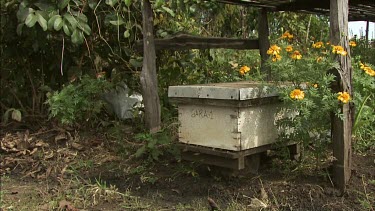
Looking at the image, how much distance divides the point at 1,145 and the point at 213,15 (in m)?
3.59

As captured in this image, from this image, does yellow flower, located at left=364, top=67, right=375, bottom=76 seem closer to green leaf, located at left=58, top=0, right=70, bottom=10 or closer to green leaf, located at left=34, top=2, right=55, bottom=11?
green leaf, located at left=58, top=0, right=70, bottom=10

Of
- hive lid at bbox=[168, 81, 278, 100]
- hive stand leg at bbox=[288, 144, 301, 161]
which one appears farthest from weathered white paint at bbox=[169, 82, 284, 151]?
hive stand leg at bbox=[288, 144, 301, 161]

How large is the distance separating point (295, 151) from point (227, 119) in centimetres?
69

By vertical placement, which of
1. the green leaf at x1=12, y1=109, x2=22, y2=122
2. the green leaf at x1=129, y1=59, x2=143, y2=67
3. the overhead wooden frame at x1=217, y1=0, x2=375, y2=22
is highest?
the overhead wooden frame at x1=217, y1=0, x2=375, y2=22

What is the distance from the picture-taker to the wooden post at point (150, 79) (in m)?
4.14

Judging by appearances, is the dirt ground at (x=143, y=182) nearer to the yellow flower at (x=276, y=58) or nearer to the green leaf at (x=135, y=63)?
the green leaf at (x=135, y=63)

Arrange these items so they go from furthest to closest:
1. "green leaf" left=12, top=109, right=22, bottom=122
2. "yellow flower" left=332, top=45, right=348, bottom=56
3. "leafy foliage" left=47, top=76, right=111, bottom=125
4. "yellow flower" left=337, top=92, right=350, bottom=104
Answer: "green leaf" left=12, top=109, right=22, bottom=122 → "leafy foliage" left=47, top=76, right=111, bottom=125 → "yellow flower" left=332, top=45, right=348, bottom=56 → "yellow flower" left=337, top=92, right=350, bottom=104

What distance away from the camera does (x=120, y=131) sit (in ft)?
15.3

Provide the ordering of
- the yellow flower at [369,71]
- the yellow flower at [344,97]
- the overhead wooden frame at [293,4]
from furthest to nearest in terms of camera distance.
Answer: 1. the overhead wooden frame at [293,4]
2. the yellow flower at [369,71]
3. the yellow flower at [344,97]

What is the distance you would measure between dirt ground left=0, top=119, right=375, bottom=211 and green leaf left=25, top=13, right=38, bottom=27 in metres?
1.19

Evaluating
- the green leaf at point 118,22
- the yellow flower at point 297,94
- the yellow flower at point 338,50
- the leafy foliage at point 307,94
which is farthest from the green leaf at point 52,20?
the yellow flower at point 338,50

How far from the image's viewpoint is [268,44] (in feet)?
16.3

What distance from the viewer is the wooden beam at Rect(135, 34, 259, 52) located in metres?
4.43

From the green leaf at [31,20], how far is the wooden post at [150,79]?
87cm
